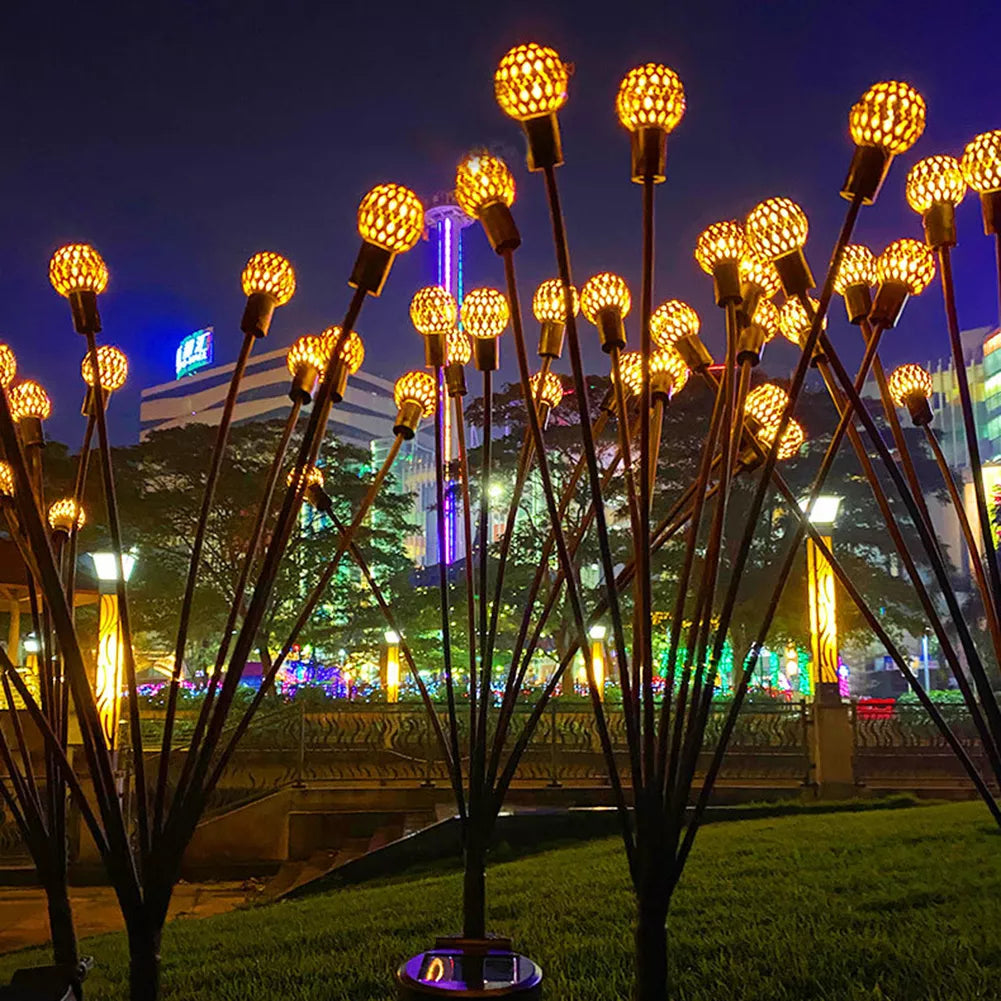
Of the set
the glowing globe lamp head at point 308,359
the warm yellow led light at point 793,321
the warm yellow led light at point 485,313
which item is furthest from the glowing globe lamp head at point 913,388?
the glowing globe lamp head at point 308,359

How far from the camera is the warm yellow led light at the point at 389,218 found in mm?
2557

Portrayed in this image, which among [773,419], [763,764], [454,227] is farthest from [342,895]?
[454,227]

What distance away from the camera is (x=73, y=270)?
289 cm

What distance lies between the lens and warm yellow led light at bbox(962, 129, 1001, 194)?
2.68 metres

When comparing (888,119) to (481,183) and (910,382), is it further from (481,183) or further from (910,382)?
(910,382)

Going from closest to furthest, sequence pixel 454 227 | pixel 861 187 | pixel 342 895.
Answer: pixel 861 187 → pixel 342 895 → pixel 454 227

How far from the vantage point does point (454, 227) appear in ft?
143

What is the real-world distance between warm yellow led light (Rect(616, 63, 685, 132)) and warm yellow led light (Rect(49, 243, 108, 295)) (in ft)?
5.71

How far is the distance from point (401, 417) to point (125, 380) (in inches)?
47.3

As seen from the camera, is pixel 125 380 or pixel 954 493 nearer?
pixel 954 493

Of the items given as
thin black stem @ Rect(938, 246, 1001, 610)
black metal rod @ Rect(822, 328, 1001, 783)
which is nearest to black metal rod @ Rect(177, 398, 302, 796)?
black metal rod @ Rect(822, 328, 1001, 783)

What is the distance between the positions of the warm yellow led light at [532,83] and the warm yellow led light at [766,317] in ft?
3.05

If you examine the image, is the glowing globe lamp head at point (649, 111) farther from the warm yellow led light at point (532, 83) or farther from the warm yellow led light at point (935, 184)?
the warm yellow led light at point (935, 184)

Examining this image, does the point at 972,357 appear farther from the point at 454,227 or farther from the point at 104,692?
the point at 104,692
